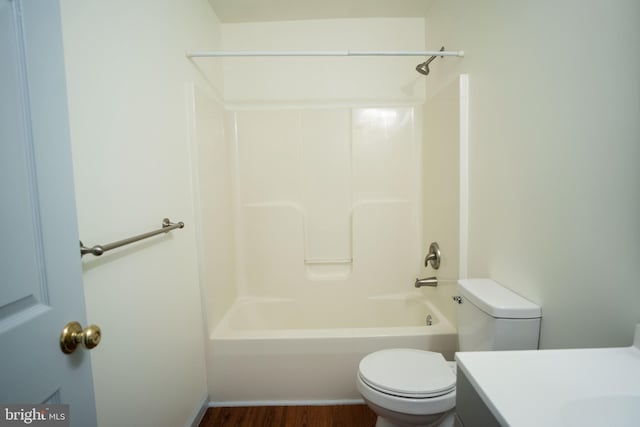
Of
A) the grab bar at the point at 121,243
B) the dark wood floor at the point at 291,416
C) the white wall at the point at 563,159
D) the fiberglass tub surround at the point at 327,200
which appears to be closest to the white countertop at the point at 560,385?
the white wall at the point at 563,159

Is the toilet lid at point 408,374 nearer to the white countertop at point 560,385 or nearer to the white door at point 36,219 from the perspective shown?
the white countertop at point 560,385

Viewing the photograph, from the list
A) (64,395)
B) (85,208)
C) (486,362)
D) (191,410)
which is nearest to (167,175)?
(85,208)

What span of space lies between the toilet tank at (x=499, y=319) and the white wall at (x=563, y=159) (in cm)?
4

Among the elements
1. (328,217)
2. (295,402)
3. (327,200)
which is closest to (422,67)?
(327,200)

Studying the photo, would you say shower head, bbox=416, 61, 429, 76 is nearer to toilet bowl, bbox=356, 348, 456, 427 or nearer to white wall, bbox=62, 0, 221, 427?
white wall, bbox=62, 0, 221, 427

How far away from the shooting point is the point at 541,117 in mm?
985

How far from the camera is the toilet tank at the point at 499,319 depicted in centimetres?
102

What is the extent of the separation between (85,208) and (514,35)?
5.40 ft

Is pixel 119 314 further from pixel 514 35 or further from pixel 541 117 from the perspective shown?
pixel 514 35

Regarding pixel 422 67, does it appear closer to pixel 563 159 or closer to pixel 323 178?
pixel 323 178

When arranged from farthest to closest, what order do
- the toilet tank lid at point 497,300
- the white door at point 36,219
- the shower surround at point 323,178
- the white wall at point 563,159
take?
the shower surround at point 323,178, the toilet tank lid at point 497,300, the white wall at point 563,159, the white door at point 36,219

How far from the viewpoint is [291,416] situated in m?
1.58

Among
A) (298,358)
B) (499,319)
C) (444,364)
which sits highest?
(499,319)

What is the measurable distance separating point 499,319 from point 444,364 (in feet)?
1.20
